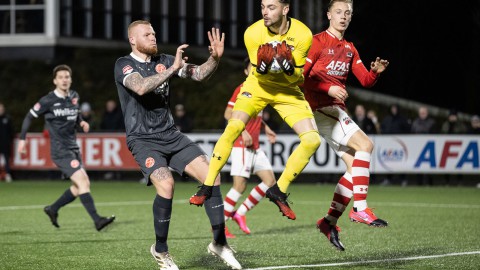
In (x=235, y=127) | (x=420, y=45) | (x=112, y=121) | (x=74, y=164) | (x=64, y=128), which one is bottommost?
(x=112, y=121)

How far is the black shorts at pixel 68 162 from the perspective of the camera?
14.7 meters

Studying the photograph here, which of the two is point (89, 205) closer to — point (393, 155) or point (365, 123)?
point (393, 155)

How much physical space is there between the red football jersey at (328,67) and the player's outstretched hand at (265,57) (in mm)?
856

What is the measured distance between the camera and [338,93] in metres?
10.3

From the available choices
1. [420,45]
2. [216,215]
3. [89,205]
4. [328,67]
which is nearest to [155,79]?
[216,215]

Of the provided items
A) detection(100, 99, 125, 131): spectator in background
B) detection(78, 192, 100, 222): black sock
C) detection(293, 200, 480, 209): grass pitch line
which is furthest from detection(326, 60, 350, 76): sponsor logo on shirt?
detection(100, 99, 125, 131): spectator in background

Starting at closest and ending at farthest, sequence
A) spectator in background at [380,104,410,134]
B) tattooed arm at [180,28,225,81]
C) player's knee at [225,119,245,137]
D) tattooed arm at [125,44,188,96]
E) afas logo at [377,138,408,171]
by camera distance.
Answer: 1. tattooed arm at [125,44,188,96]
2. tattooed arm at [180,28,225,81]
3. player's knee at [225,119,245,137]
4. afas logo at [377,138,408,171]
5. spectator in background at [380,104,410,134]

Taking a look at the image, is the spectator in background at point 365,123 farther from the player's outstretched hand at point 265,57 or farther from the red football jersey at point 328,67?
the player's outstretched hand at point 265,57

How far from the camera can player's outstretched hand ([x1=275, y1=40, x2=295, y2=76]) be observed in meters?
9.66

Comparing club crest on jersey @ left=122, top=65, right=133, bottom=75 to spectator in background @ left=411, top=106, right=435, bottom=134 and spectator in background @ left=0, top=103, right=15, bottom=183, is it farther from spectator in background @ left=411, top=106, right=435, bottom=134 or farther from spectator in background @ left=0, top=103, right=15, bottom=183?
spectator in background @ left=0, top=103, right=15, bottom=183

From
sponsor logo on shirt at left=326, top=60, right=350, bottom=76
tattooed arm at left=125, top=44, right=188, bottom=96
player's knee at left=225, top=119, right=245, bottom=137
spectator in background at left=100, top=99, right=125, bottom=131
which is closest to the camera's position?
tattooed arm at left=125, top=44, right=188, bottom=96

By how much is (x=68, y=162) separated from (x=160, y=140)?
5.32 meters

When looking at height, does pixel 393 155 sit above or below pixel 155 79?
below

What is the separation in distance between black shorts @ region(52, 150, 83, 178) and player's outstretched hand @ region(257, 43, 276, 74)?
18.5 feet
